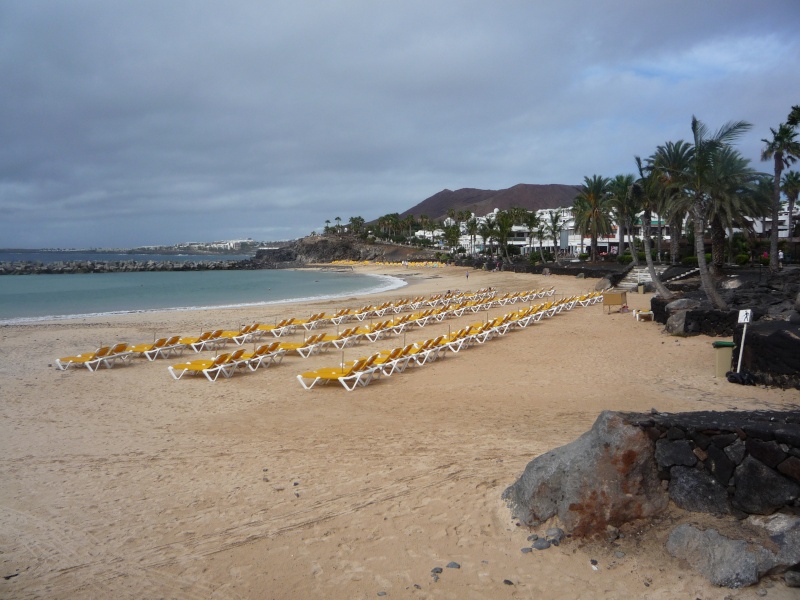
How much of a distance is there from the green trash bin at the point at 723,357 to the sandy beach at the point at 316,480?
33cm

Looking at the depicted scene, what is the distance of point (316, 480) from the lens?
547 centimetres

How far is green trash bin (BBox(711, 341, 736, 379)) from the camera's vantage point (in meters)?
9.30

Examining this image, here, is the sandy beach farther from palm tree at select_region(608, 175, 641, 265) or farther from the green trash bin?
palm tree at select_region(608, 175, 641, 265)

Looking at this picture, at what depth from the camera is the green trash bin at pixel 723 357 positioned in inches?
366

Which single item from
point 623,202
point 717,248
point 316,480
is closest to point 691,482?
point 316,480

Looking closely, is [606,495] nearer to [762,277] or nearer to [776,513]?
[776,513]

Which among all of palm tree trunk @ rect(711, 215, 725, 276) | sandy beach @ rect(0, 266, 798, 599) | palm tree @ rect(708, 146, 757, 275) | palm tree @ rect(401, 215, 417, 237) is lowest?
sandy beach @ rect(0, 266, 798, 599)

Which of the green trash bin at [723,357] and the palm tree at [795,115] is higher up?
the palm tree at [795,115]

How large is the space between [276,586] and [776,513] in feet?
11.0

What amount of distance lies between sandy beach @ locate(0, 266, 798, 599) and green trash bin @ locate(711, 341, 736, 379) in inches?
12.8

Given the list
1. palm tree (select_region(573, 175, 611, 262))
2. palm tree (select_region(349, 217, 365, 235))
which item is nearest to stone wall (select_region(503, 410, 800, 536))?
palm tree (select_region(573, 175, 611, 262))

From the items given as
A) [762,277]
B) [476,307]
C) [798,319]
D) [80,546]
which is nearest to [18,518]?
[80,546]

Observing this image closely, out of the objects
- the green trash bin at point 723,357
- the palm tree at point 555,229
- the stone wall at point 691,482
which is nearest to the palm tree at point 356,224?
the palm tree at point 555,229

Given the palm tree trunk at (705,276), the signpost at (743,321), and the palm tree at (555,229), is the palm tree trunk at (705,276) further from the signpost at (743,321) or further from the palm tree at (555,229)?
the palm tree at (555,229)
